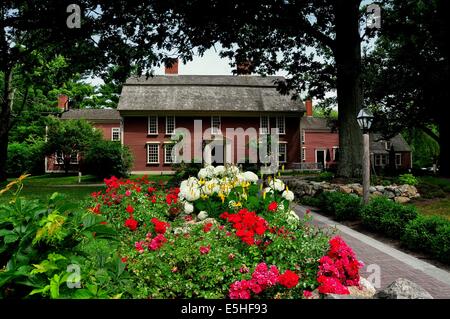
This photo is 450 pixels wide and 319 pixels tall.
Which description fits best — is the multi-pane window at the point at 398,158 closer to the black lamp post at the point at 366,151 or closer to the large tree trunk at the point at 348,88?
the large tree trunk at the point at 348,88

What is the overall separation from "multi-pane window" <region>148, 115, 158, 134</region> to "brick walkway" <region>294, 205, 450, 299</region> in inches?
1255

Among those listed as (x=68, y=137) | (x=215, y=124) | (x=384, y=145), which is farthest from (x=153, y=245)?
(x=384, y=145)

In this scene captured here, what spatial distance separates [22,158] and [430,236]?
4177cm

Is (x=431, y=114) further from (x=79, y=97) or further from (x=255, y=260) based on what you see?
(x=79, y=97)

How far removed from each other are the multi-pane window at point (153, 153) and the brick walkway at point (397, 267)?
3142cm

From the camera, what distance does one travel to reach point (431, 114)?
25.8 m

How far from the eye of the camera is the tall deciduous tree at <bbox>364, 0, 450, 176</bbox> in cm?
1772

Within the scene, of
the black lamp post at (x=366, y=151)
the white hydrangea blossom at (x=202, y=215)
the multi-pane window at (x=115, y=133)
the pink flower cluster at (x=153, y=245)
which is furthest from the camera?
the multi-pane window at (x=115, y=133)

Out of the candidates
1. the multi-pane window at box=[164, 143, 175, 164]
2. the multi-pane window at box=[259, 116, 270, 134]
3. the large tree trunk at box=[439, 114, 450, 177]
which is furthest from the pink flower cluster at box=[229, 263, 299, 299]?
the multi-pane window at box=[259, 116, 270, 134]

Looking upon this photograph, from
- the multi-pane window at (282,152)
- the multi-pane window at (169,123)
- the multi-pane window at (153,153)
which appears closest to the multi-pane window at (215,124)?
the multi-pane window at (169,123)

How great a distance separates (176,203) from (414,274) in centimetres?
427

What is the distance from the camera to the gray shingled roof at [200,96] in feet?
125

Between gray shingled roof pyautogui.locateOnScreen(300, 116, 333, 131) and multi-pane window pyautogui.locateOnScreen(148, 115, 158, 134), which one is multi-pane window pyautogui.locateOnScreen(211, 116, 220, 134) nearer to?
multi-pane window pyautogui.locateOnScreen(148, 115, 158, 134)
